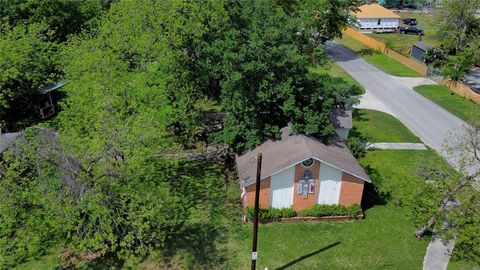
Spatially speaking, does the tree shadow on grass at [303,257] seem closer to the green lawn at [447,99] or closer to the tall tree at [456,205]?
the tall tree at [456,205]

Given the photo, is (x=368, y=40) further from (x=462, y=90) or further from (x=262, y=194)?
(x=262, y=194)

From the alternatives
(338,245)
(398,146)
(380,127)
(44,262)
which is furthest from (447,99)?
(44,262)

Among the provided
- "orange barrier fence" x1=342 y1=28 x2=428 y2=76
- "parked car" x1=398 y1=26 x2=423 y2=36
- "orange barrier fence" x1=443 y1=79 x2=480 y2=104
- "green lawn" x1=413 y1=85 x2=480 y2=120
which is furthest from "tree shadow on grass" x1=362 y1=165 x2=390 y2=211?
"parked car" x1=398 y1=26 x2=423 y2=36

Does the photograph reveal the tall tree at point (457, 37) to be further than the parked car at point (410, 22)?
No

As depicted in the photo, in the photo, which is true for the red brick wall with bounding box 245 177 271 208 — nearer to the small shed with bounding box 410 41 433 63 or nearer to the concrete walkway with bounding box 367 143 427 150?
the concrete walkway with bounding box 367 143 427 150

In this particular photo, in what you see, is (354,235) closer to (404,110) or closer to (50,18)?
(404,110)

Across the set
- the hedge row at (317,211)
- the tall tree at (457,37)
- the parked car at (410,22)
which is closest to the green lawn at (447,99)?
the tall tree at (457,37)

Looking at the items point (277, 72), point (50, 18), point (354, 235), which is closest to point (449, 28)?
point (277, 72)
